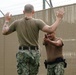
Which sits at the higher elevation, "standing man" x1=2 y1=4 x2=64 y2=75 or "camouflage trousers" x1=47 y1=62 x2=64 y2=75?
"standing man" x1=2 y1=4 x2=64 y2=75

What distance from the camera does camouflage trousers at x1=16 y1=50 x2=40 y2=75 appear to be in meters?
6.55

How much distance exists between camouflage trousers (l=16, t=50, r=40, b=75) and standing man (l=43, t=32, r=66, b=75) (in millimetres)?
1341

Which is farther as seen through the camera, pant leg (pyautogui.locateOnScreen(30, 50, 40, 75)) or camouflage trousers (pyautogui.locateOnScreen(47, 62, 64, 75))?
camouflage trousers (pyautogui.locateOnScreen(47, 62, 64, 75))

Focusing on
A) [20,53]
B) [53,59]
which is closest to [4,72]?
[53,59]

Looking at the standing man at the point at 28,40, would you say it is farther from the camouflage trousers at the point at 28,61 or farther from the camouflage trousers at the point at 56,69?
the camouflage trousers at the point at 56,69

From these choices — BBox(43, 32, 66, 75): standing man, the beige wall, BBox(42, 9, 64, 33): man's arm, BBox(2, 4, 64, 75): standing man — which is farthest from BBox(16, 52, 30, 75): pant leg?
the beige wall

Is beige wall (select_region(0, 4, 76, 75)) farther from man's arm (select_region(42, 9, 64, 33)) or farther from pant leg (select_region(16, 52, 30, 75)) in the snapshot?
man's arm (select_region(42, 9, 64, 33))

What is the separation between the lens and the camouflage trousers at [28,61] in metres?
6.55

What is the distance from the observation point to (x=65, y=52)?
9.58m

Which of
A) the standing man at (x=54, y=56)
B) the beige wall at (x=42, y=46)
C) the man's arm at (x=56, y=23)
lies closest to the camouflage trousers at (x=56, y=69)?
the standing man at (x=54, y=56)

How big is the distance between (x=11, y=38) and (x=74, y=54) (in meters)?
3.49

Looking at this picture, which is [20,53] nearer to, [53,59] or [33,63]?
[33,63]

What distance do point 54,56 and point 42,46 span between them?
8.69ft

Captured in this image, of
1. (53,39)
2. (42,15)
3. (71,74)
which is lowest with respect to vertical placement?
(71,74)
